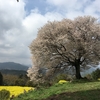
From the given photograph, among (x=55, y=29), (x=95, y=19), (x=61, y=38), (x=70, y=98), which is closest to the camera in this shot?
(x=70, y=98)

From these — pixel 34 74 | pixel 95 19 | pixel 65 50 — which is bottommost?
pixel 34 74

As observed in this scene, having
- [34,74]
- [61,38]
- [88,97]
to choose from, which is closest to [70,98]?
[88,97]

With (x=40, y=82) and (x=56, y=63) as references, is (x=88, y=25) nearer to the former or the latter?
(x=56, y=63)

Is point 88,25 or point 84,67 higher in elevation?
point 88,25

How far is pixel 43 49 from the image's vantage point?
2861cm

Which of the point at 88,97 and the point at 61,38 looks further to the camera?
the point at 61,38

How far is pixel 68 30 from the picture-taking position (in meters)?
29.8

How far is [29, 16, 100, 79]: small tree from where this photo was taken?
2856cm

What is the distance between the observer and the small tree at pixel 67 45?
28.6 m

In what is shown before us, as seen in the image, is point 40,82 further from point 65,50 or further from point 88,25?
point 88,25

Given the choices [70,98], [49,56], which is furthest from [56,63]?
[70,98]

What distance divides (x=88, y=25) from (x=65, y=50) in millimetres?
4656

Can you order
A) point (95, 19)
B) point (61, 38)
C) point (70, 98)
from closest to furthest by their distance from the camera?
point (70, 98) < point (61, 38) < point (95, 19)

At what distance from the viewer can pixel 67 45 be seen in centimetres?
2877
